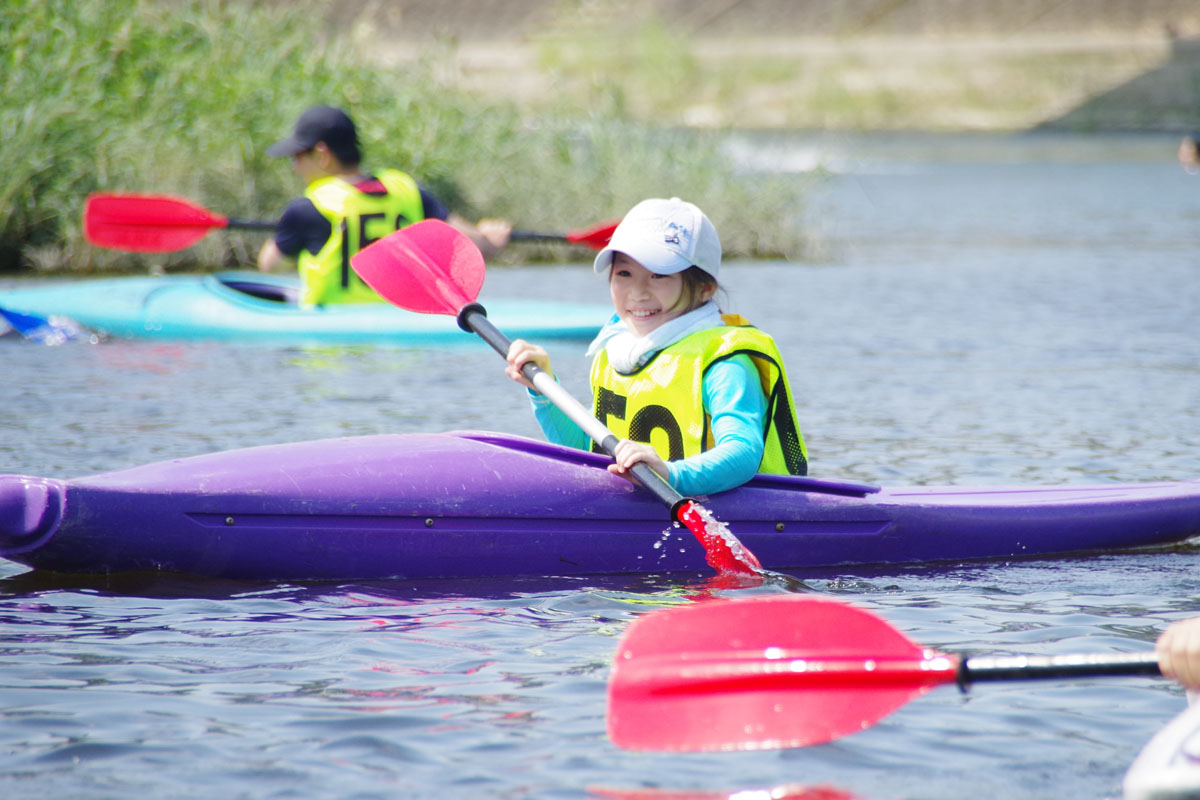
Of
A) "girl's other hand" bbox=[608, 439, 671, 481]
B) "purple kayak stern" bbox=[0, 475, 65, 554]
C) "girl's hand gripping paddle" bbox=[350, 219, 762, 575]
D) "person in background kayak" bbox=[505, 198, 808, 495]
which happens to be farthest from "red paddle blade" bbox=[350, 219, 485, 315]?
"purple kayak stern" bbox=[0, 475, 65, 554]

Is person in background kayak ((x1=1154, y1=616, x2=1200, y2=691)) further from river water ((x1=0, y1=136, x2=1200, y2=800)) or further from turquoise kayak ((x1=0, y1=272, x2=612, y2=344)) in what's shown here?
turquoise kayak ((x1=0, y1=272, x2=612, y2=344))

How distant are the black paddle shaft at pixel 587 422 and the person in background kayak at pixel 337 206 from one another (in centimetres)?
315

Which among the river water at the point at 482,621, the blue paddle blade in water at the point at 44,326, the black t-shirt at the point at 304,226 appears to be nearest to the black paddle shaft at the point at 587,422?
the river water at the point at 482,621

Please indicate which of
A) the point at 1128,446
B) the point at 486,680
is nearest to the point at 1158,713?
the point at 486,680

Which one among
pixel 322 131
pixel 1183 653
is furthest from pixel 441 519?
pixel 322 131

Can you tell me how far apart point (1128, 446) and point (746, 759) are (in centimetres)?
362

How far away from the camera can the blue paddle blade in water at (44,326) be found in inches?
322

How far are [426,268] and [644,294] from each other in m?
1.05

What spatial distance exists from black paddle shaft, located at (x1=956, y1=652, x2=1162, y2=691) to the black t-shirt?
212 inches

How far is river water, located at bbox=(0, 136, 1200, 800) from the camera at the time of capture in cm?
263

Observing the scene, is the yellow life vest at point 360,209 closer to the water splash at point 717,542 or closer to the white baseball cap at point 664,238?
the white baseball cap at point 664,238

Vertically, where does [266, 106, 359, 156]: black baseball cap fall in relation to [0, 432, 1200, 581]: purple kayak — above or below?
above

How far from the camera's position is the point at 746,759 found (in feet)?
8.74

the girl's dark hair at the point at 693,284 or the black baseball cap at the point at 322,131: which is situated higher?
the black baseball cap at the point at 322,131
